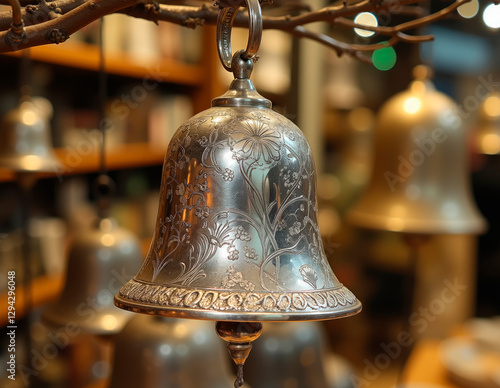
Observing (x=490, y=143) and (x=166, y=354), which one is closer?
(x=166, y=354)

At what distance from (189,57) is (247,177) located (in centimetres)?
253

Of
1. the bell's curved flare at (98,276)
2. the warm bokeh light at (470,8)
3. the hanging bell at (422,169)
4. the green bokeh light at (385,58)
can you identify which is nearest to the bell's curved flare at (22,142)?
the bell's curved flare at (98,276)

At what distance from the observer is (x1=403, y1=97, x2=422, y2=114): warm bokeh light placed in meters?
1.52

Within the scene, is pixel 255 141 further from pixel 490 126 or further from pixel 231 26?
pixel 490 126

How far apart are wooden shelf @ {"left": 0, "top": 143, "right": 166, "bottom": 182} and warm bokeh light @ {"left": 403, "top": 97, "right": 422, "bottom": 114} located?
98cm

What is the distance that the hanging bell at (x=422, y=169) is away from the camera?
1496 millimetres

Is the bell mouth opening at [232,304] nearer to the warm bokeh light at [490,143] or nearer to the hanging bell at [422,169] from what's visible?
the hanging bell at [422,169]

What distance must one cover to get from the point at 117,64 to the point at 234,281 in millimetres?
2046

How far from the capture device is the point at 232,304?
0.57 metres

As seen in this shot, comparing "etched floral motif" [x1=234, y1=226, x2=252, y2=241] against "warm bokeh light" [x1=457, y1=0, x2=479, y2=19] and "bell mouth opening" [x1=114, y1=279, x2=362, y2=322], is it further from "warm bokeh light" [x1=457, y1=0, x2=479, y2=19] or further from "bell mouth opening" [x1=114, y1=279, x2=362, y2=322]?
"warm bokeh light" [x1=457, y1=0, x2=479, y2=19]

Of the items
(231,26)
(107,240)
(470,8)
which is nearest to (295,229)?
(231,26)

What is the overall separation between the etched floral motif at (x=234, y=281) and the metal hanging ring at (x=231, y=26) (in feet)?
0.61

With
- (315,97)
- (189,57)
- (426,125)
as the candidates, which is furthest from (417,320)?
(426,125)

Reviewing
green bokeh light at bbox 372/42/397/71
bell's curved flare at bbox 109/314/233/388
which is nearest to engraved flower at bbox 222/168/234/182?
bell's curved flare at bbox 109/314/233/388
